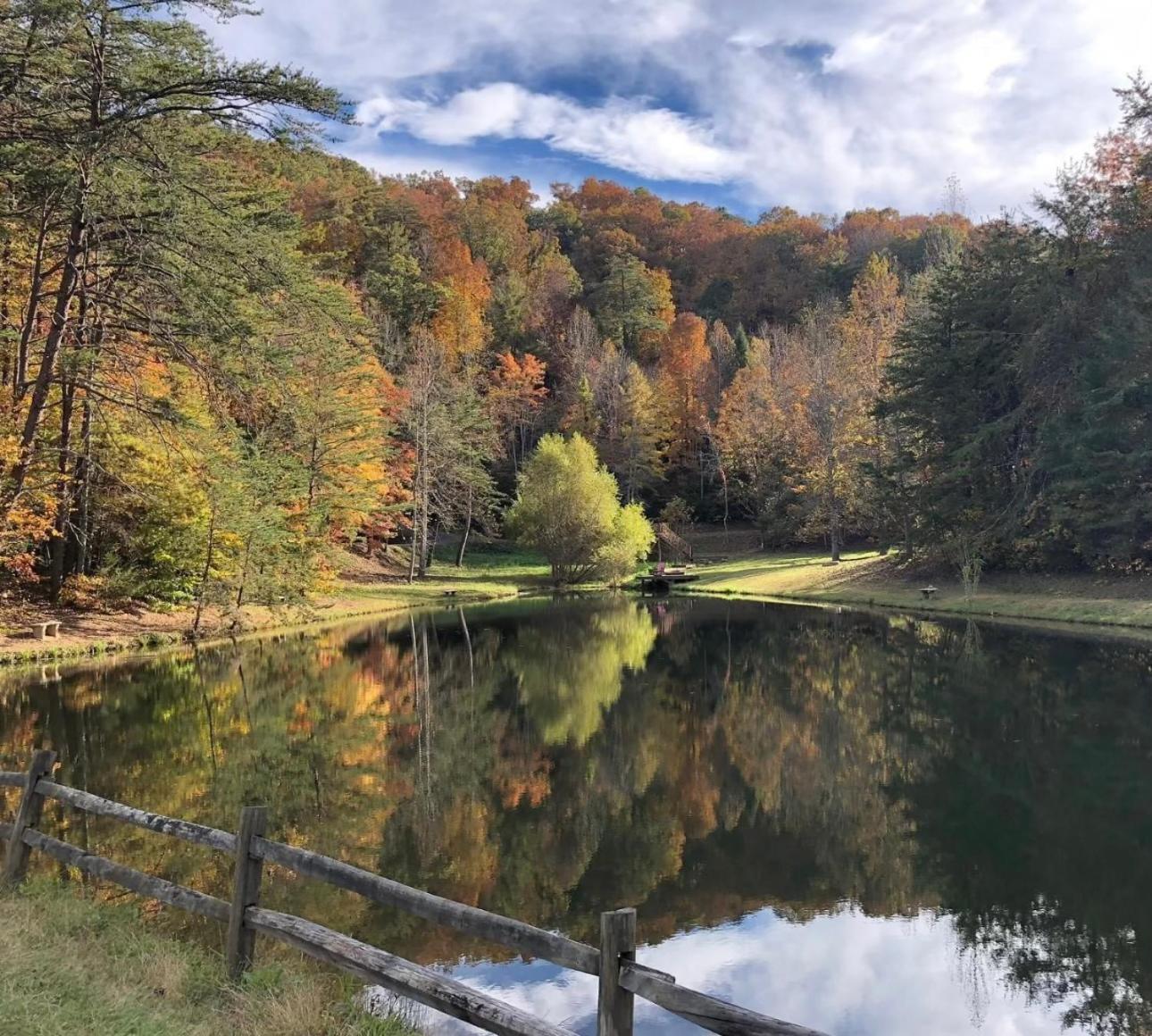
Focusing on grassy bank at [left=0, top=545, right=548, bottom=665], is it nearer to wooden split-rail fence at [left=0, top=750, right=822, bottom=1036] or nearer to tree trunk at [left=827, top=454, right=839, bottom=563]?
tree trunk at [left=827, top=454, right=839, bottom=563]

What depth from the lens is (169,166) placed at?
15.3 m

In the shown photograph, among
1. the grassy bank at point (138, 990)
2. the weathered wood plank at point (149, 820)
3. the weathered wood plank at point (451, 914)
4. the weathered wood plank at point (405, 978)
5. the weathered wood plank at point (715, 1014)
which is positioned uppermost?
the weathered wood plank at point (715, 1014)

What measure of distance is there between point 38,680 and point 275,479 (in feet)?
39.9

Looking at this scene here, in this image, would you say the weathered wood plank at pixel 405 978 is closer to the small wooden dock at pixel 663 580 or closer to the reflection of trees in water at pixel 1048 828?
the reflection of trees in water at pixel 1048 828

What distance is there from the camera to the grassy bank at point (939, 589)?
2900 cm

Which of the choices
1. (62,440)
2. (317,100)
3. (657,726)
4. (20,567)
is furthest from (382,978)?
(20,567)

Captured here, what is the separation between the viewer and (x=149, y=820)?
580 cm

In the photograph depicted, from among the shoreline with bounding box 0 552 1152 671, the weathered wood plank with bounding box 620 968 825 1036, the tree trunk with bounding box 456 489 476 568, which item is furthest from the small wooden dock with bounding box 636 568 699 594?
the weathered wood plank with bounding box 620 968 825 1036

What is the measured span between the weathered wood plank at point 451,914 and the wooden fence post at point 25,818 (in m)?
2.48

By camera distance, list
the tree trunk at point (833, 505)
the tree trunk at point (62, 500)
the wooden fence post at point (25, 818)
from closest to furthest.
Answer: the wooden fence post at point (25, 818), the tree trunk at point (62, 500), the tree trunk at point (833, 505)

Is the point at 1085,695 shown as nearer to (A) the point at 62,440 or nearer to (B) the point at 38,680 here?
(B) the point at 38,680

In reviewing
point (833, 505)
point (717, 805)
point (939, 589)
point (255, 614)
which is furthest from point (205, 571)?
point (833, 505)

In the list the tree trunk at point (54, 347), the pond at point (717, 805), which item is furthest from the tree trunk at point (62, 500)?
the pond at point (717, 805)

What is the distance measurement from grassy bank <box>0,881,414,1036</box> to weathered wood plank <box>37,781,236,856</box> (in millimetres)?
733
